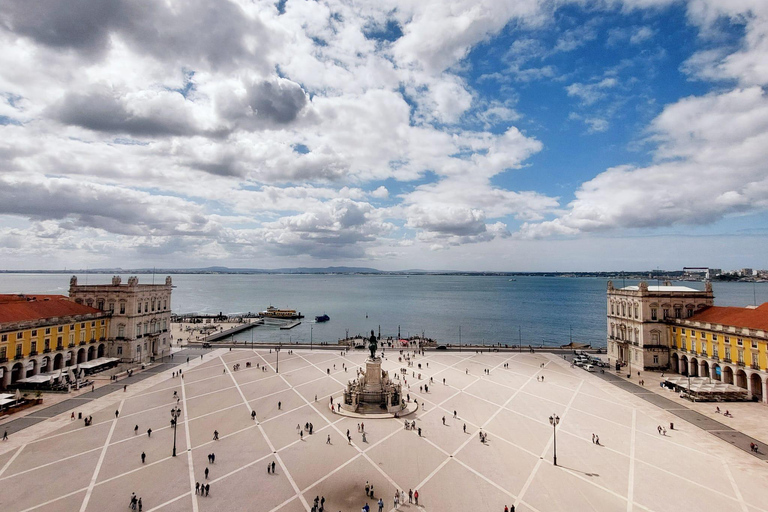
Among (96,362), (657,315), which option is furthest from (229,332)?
(657,315)

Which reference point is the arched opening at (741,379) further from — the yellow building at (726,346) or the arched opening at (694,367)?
the arched opening at (694,367)

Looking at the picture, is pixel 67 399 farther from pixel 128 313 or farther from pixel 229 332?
pixel 229 332

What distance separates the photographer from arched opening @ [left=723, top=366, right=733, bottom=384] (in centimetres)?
4950

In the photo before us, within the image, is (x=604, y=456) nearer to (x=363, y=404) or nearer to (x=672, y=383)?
(x=363, y=404)

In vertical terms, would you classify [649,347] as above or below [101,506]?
above

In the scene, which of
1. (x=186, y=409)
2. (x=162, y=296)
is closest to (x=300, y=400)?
(x=186, y=409)

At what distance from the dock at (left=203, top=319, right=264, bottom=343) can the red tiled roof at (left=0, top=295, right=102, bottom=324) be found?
28063mm

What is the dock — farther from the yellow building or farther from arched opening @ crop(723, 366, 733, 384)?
arched opening @ crop(723, 366, 733, 384)

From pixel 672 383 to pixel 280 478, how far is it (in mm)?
48609

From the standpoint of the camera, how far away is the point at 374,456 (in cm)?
3053

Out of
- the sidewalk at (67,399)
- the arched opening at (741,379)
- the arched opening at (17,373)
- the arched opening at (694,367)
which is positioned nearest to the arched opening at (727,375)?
the arched opening at (741,379)

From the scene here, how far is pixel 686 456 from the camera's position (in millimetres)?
31266

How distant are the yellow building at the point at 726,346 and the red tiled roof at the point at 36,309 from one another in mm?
84617

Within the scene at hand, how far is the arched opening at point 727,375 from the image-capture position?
49500 mm
